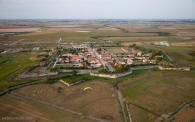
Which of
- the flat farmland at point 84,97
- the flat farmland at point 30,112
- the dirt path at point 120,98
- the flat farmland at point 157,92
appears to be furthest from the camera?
the flat farmland at point 157,92

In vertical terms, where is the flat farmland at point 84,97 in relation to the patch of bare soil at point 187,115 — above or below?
above

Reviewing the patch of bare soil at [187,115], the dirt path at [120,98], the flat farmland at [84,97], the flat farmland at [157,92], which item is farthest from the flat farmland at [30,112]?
the patch of bare soil at [187,115]

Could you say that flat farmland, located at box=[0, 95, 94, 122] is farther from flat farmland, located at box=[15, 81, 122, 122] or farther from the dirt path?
the dirt path

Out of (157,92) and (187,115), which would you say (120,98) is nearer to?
(157,92)

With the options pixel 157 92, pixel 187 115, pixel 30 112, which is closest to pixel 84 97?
pixel 30 112

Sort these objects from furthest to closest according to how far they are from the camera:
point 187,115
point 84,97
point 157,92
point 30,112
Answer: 1. point 157,92
2. point 84,97
3. point 30,112
4. point 187,115

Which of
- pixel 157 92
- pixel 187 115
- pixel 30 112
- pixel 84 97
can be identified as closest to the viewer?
pixel 187 115

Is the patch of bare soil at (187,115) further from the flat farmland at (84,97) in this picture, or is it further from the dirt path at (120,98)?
the flat farmland at (84,97)

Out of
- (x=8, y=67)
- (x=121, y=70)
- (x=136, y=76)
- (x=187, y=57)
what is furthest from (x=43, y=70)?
(x=187, y=57)

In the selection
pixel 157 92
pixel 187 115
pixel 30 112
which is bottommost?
pixel 187 115
